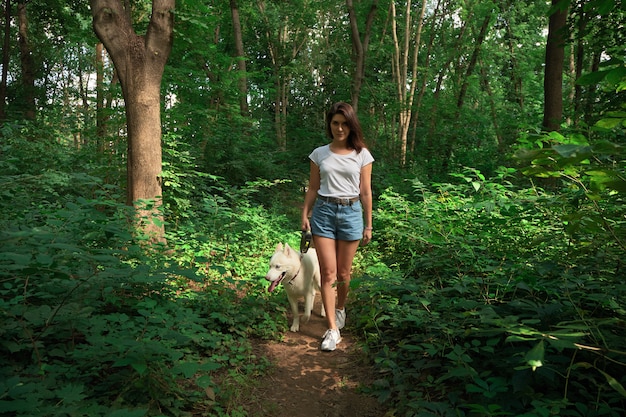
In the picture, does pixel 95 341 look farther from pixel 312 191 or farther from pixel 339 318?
pixel 339 318

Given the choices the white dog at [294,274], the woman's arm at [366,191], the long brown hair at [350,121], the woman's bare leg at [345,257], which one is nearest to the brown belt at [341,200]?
the woman's arm at [366,191]

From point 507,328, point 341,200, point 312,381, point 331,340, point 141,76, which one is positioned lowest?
point 312,381

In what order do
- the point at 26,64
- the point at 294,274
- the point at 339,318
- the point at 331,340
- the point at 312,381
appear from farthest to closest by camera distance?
the point at 26,64 → the point at 339,318 → the point at 294,274 → the point at 331,340 → the point at 312,381

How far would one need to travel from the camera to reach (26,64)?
48.1ft

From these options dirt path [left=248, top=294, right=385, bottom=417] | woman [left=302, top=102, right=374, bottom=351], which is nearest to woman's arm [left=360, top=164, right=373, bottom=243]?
woman [left=302, top=102, right=374, bottom=351]

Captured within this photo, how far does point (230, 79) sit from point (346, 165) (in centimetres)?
783

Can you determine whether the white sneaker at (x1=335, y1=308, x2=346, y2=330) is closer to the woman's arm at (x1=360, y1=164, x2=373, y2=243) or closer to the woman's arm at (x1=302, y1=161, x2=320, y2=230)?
the woman's arm at (x1=360, y1=164, x2=373, y2=243)

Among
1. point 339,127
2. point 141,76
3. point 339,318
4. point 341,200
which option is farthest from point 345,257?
point 141,76

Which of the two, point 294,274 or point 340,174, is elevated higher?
point 340,174

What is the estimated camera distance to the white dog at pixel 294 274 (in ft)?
13.9

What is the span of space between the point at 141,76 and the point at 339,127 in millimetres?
3444

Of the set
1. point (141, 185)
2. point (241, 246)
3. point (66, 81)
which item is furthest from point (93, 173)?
point (66, 81)

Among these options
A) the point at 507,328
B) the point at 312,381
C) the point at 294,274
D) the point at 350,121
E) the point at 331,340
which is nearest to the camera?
the point at 507,328

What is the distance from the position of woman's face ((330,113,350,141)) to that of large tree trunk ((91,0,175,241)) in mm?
2874
